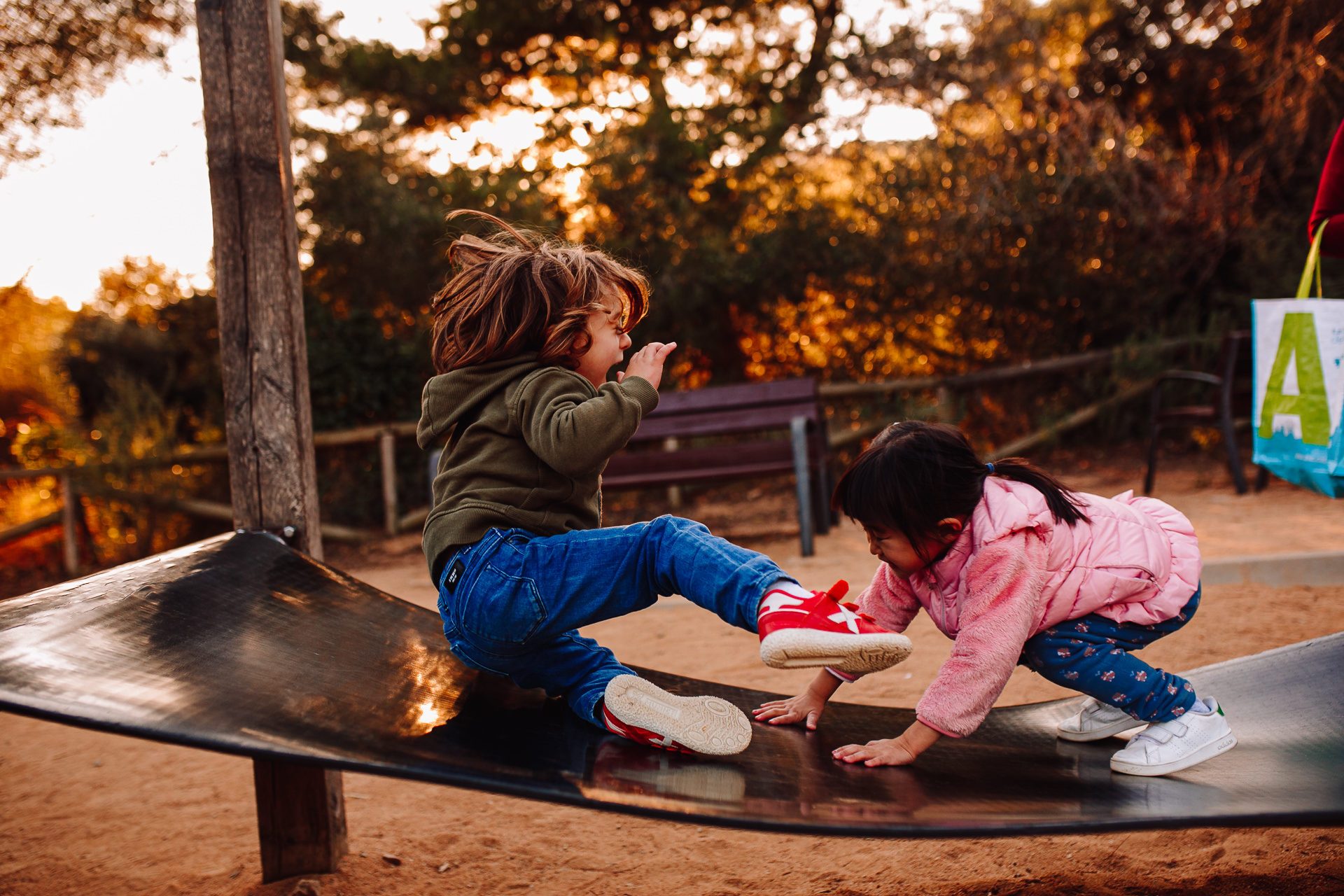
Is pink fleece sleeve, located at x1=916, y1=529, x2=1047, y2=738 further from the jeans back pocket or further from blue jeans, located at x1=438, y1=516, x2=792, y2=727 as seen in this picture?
the jeans back pocket

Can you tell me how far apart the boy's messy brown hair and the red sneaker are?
74 centimetres

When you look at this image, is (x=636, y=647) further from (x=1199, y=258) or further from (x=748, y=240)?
(x=1199, y=258)

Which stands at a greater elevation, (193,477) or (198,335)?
(198,335)

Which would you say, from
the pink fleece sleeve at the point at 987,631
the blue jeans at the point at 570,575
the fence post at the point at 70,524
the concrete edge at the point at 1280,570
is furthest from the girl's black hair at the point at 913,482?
the fence post at the point at 70,524

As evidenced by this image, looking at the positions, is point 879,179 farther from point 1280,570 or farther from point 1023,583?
Answer: point 1023,583

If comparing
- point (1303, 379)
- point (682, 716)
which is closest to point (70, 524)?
point (682, 716)

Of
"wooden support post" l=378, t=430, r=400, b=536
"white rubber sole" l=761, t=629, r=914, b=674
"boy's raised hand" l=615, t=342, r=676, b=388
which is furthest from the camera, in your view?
"wooden support post" l=378, t=430, r=400, b=536

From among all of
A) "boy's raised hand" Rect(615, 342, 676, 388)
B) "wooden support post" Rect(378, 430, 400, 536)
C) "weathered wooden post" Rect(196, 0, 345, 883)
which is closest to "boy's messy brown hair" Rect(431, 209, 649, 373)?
"boy's raised hand" Rect(615, 342, 676, 388)

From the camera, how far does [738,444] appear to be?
18.0 ft

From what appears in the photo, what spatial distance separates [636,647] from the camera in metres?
3.55

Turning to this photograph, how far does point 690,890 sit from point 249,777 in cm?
170

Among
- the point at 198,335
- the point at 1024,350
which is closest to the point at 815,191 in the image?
the point at 1024,350

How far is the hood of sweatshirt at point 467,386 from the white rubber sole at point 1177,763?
137cm

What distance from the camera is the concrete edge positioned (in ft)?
11.9
